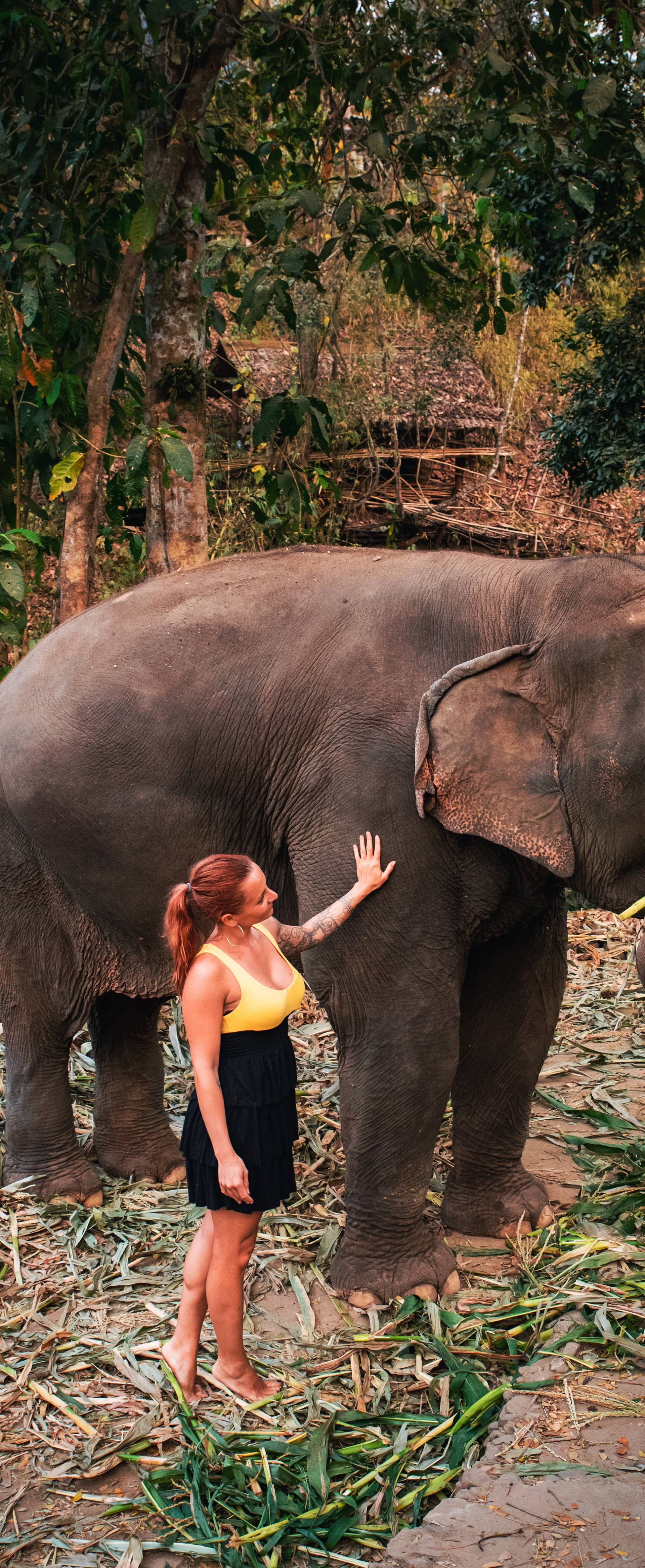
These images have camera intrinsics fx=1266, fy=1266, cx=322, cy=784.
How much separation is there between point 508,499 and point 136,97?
11944 millimetres

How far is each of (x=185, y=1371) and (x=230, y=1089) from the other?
758 millimetres

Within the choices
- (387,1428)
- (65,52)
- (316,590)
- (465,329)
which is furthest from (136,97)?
(465,329)

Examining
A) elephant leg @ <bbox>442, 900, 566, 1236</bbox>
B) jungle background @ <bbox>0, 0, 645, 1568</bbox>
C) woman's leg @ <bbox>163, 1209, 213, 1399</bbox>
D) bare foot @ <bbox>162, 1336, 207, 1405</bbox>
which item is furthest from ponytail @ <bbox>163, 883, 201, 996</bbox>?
elephant leg @ <bbox>442, 900, 566, 1236</bbox>

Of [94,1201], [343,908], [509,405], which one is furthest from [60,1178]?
[509,405]

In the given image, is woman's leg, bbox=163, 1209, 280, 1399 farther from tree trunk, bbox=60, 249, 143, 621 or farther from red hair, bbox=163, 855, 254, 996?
tree trunk, bbox=60, 249, 143, 621

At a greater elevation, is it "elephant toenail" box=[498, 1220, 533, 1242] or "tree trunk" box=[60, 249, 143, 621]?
"tree trunk" box=[60, 249, 143, 621]

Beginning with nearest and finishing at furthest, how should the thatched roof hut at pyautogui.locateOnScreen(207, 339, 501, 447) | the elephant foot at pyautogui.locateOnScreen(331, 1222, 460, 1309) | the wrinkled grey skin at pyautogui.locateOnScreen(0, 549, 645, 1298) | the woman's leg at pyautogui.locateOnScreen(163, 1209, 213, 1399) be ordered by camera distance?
the woman's leg at pyautogui.locateOnScreen(163, 1209, 213, 1399), the wrinkled grey skin at pyautogui.locateOnScreen(0, 549, 645, 1298), the elephant foot at pyautogui.locateOnScreen(331, 1222, 460, 1309), the thatched roof hut at pyautogui.locateOnScreen(207, 339, 501, 447)

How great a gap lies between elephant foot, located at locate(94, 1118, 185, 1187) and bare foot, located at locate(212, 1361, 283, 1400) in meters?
1.35

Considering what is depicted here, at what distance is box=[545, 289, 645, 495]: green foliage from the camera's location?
977cm

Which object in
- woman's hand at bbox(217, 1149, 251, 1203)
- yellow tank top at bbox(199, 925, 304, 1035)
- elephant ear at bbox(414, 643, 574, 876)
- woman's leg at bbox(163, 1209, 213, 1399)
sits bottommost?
woman's leg at bbox(163, 1209, 213, 1399)

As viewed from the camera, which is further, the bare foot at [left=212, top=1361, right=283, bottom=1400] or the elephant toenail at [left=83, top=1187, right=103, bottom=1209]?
the elephant toenail at [left=83, top=1187, right=103, bottom=1209]

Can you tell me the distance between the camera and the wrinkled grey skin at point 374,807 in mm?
3217

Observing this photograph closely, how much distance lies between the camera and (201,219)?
5535 millimetres

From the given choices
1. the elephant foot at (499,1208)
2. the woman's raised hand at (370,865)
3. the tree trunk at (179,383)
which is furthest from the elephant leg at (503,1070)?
the tree trunk at (179,383)
